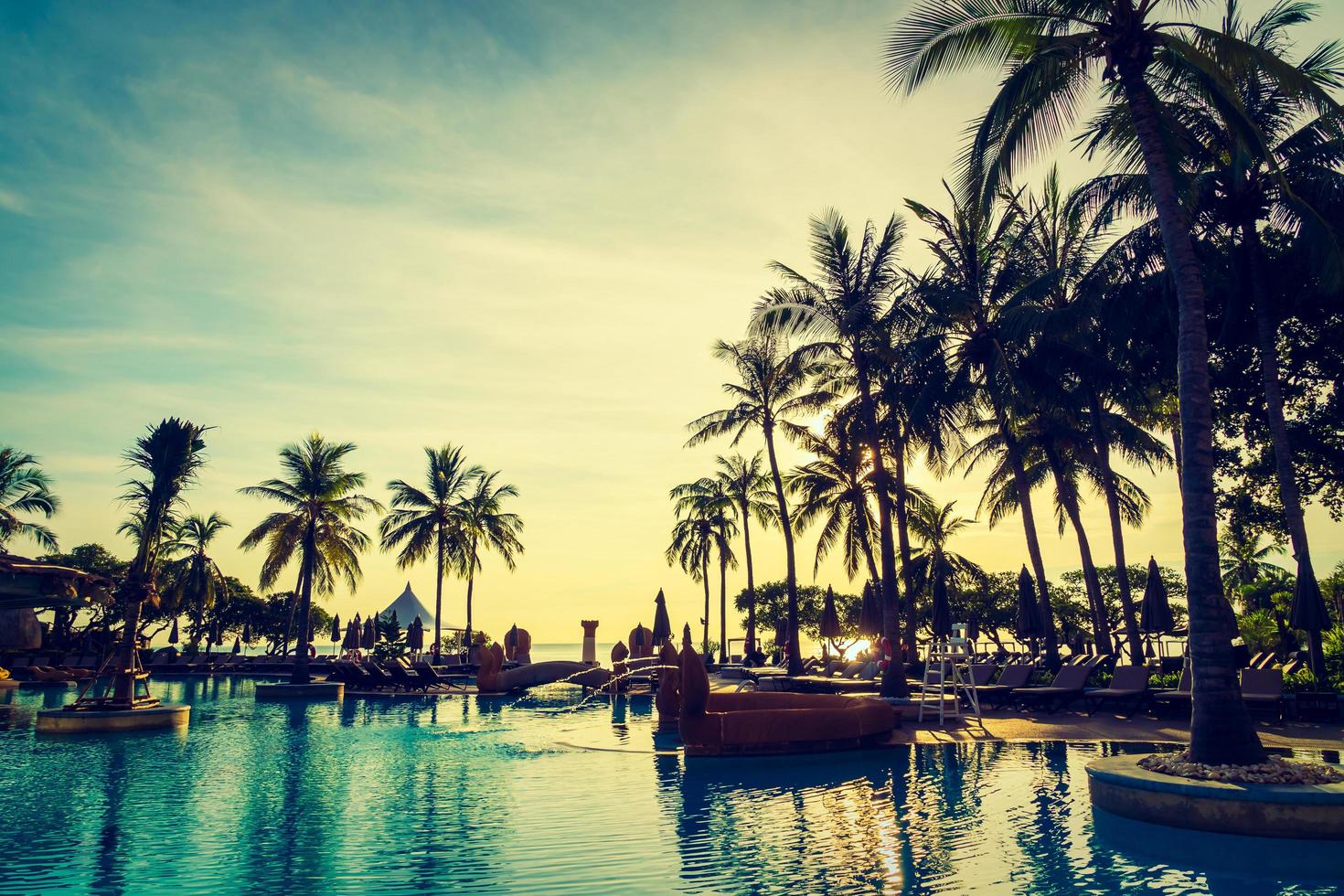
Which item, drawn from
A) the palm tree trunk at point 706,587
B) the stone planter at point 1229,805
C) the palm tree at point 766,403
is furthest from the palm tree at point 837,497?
the stone planter at point 1229,805

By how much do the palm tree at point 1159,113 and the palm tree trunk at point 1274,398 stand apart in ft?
23.3

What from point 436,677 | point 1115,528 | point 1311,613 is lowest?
point 436,677

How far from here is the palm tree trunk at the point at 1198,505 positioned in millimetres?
9516

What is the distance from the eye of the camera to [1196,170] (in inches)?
762

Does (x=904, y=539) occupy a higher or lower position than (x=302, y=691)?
higher

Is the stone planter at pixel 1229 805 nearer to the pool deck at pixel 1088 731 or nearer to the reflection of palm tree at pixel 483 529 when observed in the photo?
the pool deck at pixel 1088 731

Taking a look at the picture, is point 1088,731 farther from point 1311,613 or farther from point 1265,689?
point 1311,613

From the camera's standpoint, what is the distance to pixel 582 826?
9422 millimetres

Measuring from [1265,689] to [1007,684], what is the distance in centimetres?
562

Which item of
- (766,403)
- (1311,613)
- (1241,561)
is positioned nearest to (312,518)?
(766,403)

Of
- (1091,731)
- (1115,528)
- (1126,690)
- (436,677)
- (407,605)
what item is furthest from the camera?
(407,605)

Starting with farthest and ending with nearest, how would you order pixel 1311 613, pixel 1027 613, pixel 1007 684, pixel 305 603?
pixel 305 603 < pixel 1027 613 < pixel 1007 684 < pixel 1311 613

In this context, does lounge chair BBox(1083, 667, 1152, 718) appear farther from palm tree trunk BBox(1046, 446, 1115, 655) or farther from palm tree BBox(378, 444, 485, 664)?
palm tree BBox(378, 444, 485, 664)

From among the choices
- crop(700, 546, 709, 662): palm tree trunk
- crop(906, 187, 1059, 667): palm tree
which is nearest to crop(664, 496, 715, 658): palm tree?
crop(700, 546, 709, 662): palm tree trunk
